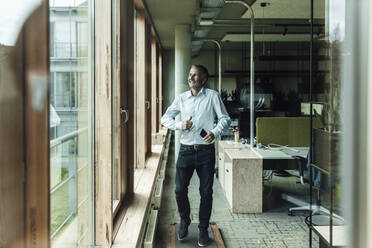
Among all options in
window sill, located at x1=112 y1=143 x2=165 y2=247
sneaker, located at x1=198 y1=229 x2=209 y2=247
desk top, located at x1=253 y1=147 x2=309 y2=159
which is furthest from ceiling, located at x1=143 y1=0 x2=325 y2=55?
sneaker, located at x1=198 y1=229 x2=209 y2=247

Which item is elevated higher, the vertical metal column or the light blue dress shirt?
the vertical metal column

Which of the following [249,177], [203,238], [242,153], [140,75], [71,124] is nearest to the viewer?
[71,124]

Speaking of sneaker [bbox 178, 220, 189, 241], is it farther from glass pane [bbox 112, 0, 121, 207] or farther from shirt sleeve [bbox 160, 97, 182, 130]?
shirt sleeve [bbox 160, 97, 182, 130]

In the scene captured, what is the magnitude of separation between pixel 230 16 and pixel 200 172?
18.0ft

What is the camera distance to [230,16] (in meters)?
7.84

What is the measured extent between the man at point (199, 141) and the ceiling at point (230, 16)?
190cm

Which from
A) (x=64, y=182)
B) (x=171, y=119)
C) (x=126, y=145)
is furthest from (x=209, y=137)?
(x=64, y=182)

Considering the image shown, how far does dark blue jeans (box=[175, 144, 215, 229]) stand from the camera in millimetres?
3225

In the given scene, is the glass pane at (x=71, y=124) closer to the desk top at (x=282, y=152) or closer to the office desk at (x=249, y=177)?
the office desk at (x=249, y=177)

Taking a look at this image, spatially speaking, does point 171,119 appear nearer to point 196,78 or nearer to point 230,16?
point 196,78

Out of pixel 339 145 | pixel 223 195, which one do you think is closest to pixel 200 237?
pixel 223 195

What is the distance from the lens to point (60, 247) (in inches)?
60.8

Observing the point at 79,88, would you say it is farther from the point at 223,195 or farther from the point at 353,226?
the point at 223,195

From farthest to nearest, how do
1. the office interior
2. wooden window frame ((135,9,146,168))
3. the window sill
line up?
wooden window frame ((135,9,146,168))
the window sill
the office interior
